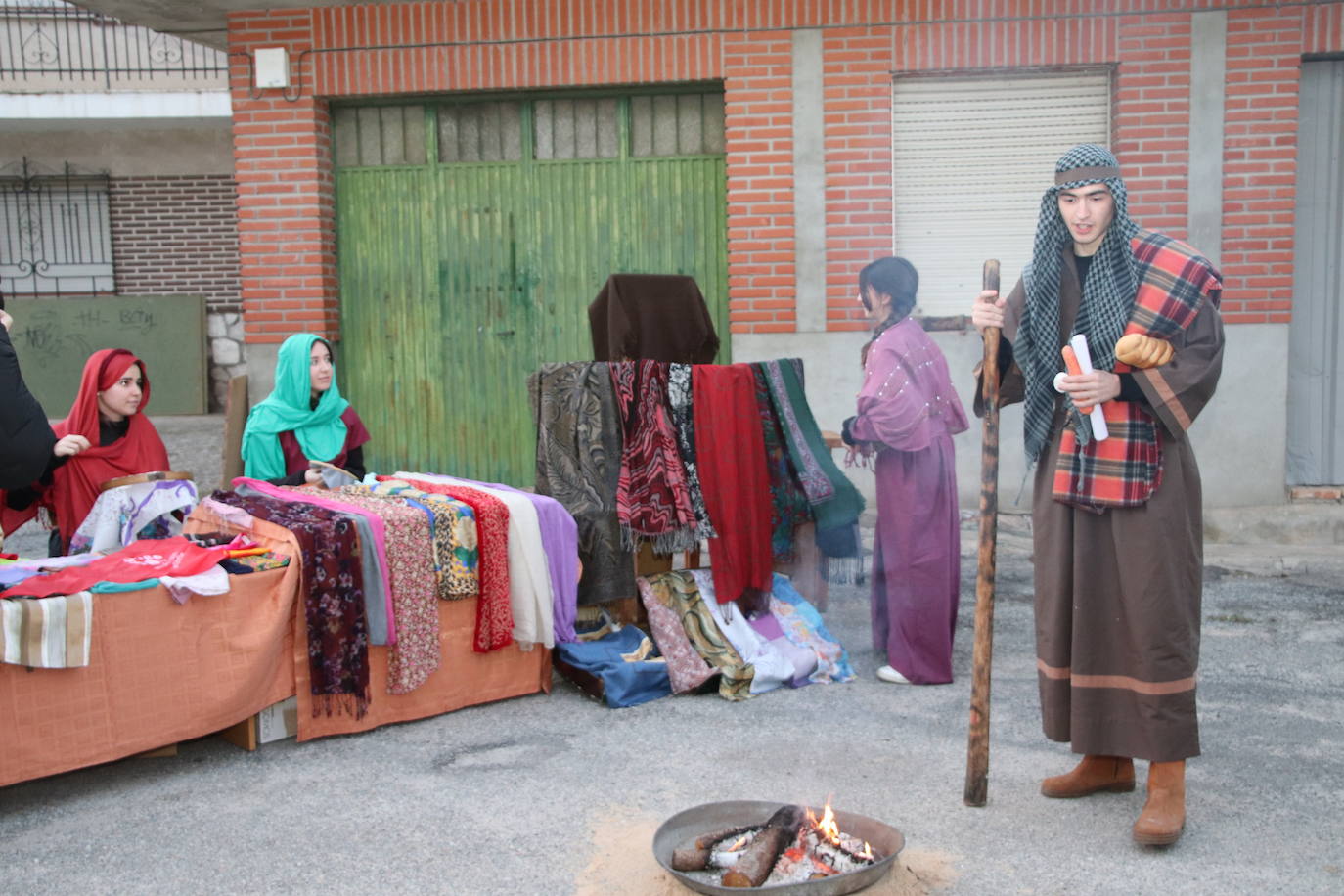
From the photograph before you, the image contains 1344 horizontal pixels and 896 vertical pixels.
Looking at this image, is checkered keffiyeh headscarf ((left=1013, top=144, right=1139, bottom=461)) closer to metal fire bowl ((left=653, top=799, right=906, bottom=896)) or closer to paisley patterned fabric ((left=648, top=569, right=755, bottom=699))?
metal fire bowl ((left=653, top=799, right=906, bottom=896))

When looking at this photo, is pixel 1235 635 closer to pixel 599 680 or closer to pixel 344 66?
pixel 599 680

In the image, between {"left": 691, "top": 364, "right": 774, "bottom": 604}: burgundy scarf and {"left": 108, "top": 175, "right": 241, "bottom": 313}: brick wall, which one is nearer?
{"left": 691, "top": 364, "right": 774, "bottom": 604}: burgundy scarf

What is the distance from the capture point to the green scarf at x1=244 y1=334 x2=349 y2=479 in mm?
5836

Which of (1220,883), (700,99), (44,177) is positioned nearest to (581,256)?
(700,99)

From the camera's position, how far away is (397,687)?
4.84m

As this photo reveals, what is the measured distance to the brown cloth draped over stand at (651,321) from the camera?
5.66m

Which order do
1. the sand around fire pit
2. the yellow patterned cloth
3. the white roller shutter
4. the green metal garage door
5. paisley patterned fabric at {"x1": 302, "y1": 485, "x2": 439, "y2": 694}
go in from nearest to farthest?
the sand around fire pit < paisley patterned fabric at {"x1": 302, "y1": 485, "x2": 439, "y2": 694} < the yellow patterned cloth < the white roller shutter < the green metal garage door

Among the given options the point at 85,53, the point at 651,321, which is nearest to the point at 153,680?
the point at 651,321

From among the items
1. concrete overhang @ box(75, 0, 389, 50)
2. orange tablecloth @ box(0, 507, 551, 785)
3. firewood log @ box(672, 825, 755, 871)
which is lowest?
firewood log @ box(672, 825, 755, 871)

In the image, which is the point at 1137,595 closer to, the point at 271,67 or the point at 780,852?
the point at 780,852

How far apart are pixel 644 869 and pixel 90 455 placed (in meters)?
3.24

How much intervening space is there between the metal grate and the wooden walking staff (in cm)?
1380

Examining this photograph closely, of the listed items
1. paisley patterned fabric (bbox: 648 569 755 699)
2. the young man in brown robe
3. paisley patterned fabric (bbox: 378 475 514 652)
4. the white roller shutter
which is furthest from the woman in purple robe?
the white roller shutter

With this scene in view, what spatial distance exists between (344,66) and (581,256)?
6.78 feet
